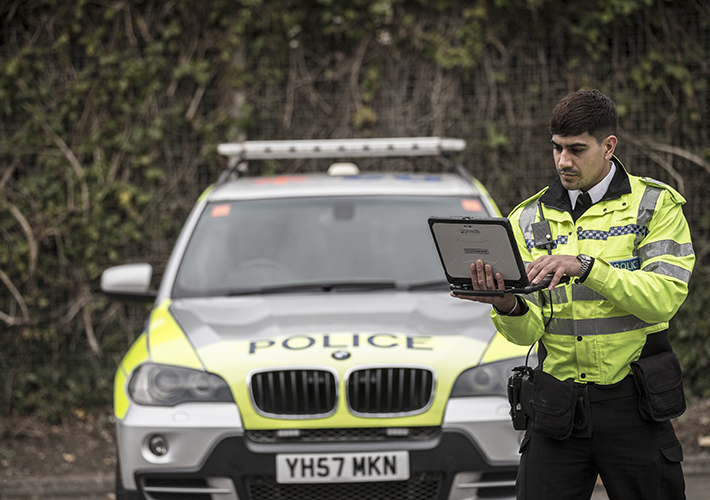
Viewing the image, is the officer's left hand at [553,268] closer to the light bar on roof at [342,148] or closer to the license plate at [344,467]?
the license plate at [344,467]

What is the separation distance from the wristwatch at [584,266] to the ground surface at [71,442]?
3.94 metres

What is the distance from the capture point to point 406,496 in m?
2.98

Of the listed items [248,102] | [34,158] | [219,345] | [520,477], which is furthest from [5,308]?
[520,477]

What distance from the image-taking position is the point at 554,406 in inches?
86.4

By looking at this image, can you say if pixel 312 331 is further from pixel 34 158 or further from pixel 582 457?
pixel 34 158

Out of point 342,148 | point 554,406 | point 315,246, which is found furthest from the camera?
point 342,148

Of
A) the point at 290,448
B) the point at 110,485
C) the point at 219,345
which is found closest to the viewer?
the point at 290,448

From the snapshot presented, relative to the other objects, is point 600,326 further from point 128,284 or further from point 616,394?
point 128,284

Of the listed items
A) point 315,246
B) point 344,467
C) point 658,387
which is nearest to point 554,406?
point 658,387

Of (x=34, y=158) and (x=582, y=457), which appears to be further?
(x=34, y=158)

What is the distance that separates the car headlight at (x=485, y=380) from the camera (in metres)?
3.03

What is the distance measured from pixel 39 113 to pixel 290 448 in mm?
4616

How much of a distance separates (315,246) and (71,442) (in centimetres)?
316

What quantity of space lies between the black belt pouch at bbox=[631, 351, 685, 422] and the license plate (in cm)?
107
